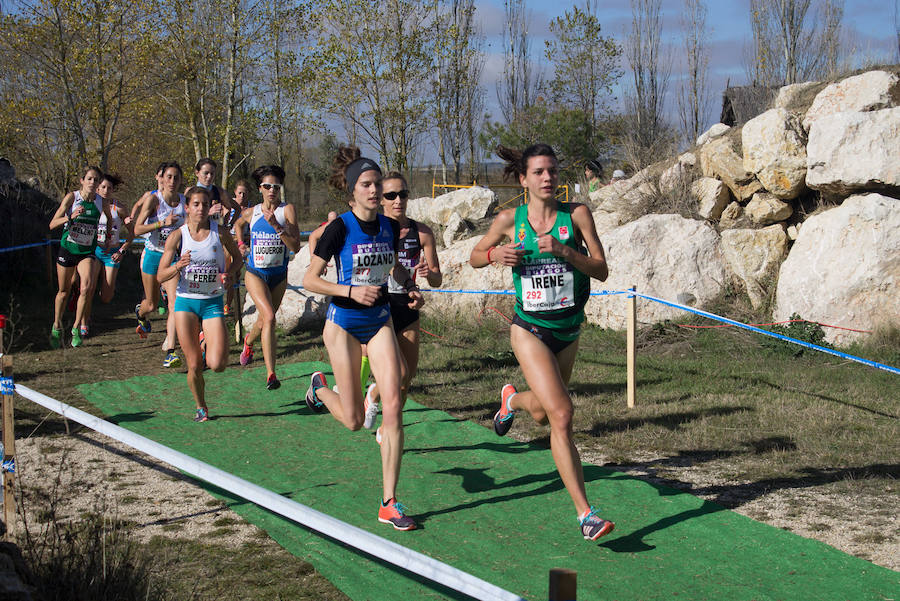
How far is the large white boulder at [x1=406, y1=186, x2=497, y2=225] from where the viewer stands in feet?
62.3

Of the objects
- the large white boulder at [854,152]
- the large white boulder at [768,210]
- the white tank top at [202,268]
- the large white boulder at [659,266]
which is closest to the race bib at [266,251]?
the white tank top at [202,268]

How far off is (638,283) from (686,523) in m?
6.54

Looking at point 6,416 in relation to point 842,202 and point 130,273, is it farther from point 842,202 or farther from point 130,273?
point 130,273

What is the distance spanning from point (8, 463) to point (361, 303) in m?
1.95

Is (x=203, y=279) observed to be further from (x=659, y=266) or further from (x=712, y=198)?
(x=712, y=198)

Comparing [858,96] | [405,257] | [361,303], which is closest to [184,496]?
[361,303]

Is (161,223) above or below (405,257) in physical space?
above

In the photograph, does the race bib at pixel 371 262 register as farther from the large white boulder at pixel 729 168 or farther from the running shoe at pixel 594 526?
the large white boulder at pixel 729 168

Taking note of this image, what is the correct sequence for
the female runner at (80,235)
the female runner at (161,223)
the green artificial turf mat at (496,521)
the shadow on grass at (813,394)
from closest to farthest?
the green artificial turf mat at (496,521), the shadow on grass at (813,394), the female runner at (161,223), the female runner at (80,235)

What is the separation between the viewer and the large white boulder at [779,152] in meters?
11.4

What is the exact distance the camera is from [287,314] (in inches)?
474

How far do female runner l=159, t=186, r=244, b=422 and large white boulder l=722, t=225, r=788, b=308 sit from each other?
7.16 metres

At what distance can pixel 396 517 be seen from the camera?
15.5 ft

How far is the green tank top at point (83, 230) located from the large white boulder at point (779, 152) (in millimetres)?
9179
